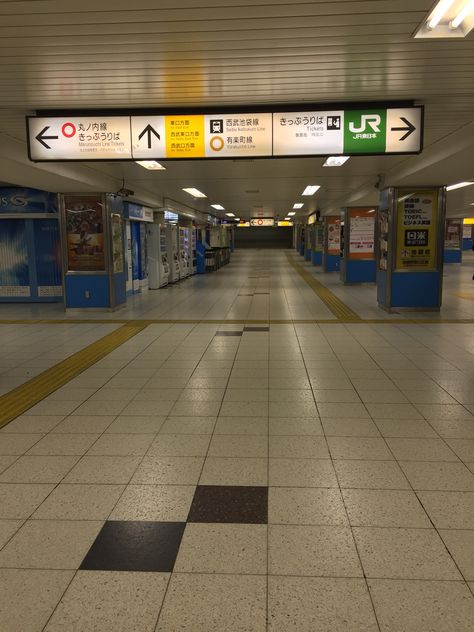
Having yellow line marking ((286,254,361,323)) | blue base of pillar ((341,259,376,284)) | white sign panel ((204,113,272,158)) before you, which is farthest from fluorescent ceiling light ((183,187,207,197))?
white sign panel ((204,113,272,158))

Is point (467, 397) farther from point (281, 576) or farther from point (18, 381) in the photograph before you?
point (18, 381)

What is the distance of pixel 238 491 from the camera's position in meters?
2.91

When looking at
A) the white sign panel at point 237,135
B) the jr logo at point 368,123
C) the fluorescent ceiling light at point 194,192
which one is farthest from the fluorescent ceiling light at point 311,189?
the white sign panel at point 237,135

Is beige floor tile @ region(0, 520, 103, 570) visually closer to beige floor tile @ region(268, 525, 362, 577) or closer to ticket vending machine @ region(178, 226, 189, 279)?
beige floor tile @ region(268, 525, 362, 577)

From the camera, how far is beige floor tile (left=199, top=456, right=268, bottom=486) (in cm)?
303

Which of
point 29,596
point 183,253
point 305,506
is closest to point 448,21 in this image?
point 305,506

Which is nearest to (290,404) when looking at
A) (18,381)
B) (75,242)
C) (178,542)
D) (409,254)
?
(178,542)

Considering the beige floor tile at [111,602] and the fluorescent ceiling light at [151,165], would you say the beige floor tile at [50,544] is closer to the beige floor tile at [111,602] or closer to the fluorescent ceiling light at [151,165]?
the beige floor tile at [111,602]

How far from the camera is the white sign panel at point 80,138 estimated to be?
4.89m

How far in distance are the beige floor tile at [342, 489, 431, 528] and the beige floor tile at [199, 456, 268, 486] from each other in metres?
0.53

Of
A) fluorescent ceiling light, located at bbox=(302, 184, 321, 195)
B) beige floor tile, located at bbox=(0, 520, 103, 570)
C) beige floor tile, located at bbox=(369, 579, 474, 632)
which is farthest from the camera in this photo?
fluorescent ceiling light, located at bbox=(302, 184, 321, 195)

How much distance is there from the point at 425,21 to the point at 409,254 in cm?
686

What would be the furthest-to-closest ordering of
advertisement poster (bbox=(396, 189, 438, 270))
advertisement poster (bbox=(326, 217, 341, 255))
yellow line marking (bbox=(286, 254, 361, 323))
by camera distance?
1. advertisement poster (bbox=(326, 217, 341, 255))
2. advertisement poster (bbox=(396, 189, 438, 270))
3. yellow line marking (bbox=(286, 254, 361, 323))

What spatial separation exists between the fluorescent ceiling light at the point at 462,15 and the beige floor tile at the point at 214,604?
327cm
